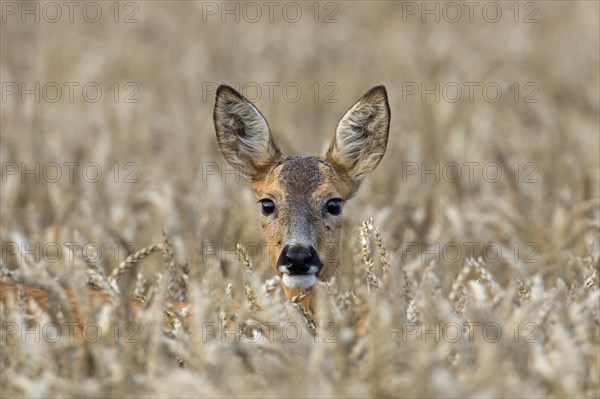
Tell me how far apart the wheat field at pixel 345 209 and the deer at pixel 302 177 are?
0.71 feet

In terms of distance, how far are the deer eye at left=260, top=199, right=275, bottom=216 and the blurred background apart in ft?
1.81

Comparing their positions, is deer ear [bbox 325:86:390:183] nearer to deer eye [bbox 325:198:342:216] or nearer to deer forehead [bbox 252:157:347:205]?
deer forehead [bbox 252:157:347:205]

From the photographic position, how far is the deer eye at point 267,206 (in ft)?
24.7

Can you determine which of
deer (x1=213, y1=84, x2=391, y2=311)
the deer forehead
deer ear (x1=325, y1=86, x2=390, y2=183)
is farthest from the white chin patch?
deer ear (x1=325, y1=86, x2=390, y2=183)

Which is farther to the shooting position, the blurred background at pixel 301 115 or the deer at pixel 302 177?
the blurred background at pixel 301 115

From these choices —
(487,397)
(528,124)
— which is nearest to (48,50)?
(528,124)

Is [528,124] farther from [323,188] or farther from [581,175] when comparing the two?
[323,188]

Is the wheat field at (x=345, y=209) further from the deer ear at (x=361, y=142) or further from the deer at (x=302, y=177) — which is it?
the deer ear at (x=361, y=142)

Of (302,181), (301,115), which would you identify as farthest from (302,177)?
(301,115)

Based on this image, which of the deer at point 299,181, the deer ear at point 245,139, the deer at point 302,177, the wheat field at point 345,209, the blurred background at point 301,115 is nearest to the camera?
the wheat field at point 345,209

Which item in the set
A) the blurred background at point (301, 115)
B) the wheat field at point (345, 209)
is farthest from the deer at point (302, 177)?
the blurred background at point (301, 115)

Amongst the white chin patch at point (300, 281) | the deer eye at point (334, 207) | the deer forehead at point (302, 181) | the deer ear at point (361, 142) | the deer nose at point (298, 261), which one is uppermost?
the deer ear at point (361, 142)

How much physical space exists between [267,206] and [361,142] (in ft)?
3.01

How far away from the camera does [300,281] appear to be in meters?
6.75
